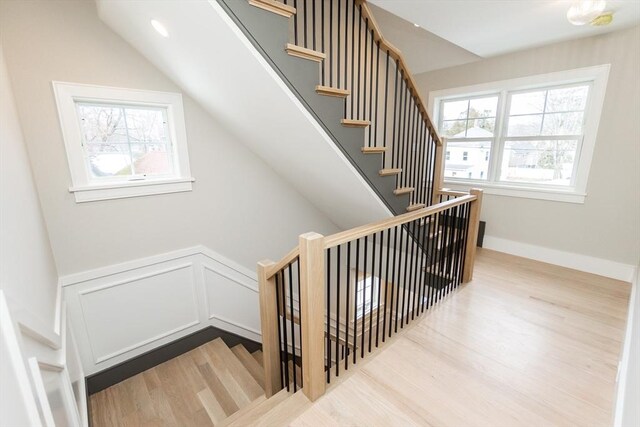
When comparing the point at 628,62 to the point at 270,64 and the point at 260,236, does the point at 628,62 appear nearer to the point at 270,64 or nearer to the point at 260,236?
the point at 270,64

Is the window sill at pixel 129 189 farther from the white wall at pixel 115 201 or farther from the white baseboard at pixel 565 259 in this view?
the white baseboard at pixel 565 259

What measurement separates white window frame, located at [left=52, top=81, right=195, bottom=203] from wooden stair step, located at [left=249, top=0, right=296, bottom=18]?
4.45 feet

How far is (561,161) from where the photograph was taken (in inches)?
127

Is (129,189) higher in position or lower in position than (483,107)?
lower

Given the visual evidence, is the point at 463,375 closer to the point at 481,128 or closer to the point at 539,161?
the point at 539,161

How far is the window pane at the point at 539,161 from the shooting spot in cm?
318

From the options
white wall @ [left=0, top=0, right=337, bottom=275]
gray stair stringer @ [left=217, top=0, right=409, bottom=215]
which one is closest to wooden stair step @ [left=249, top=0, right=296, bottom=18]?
gray stair stringer @ [left=217, top=0, right=409, bottom=215]

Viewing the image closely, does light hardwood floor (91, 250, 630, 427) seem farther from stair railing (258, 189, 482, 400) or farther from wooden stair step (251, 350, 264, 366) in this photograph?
wooden stair step (251, 350, 264, 366)

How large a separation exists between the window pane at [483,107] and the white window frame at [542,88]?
0.07m

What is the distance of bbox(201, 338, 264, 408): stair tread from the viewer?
2.29 metres

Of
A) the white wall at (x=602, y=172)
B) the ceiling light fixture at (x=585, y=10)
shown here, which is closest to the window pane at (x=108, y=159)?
the ceiling light fixture at (x=585, y=10)

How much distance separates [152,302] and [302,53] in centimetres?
242

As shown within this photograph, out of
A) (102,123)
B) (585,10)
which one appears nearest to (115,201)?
(102,123)

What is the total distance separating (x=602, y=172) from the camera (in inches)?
114
